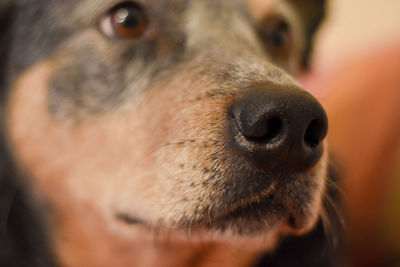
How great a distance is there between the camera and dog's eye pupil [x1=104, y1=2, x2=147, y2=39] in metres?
1.17

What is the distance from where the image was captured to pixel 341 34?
3.30 m

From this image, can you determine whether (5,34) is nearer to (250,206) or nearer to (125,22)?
(125,22)

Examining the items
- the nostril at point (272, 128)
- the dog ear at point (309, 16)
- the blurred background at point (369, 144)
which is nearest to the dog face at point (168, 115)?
the nostril at point (272, 128)

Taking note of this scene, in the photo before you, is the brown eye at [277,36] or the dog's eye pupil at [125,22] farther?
the brown eye at [277,36]

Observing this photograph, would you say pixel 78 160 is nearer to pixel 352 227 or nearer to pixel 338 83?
pixel 352 227

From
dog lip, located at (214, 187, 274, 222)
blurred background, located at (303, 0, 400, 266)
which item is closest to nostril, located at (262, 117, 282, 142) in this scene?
dog lip, located at (214, 187, 274, 222)

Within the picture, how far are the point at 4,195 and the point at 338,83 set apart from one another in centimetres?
197

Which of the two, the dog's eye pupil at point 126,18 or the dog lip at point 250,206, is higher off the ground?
the dog's eye pupil at point 126,18

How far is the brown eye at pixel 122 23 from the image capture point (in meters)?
1.18

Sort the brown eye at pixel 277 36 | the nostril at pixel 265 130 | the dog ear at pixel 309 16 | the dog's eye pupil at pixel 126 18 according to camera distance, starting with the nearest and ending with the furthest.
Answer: the nostril at pixel 265 130, the dog's eye pupil at pixel 126 18, the brown eye at pixel 277 36, the dog ear at pixel 309 16

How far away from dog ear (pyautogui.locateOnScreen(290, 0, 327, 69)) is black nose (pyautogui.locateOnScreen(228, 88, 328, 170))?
1.10m

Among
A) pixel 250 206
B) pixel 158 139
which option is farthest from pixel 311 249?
pixel 158 139

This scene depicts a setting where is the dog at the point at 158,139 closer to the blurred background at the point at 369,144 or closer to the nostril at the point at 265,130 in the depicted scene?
the nostril at the point at 265,130

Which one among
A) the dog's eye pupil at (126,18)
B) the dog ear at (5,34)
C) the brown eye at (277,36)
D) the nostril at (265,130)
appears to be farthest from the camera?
the brown eye at (277,36)
